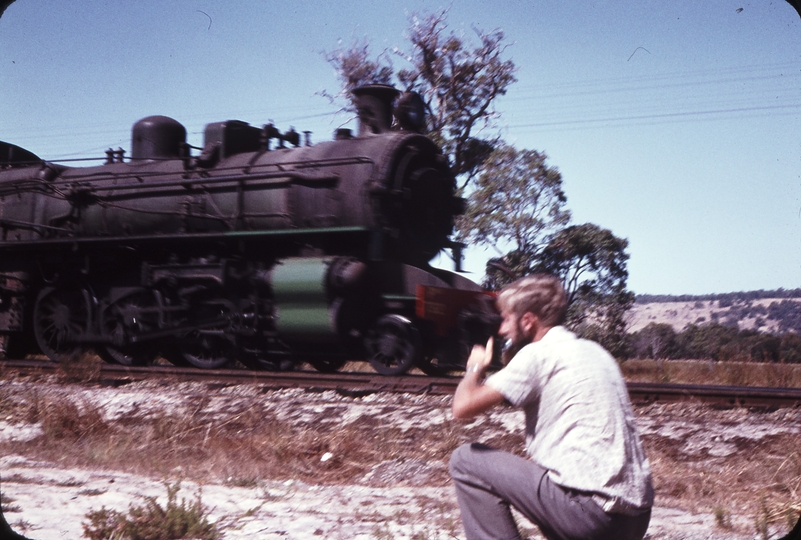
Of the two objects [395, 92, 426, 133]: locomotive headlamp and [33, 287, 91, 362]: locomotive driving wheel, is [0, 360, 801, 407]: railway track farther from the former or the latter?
[395, 92, 426, 133]: locomotive headlamp

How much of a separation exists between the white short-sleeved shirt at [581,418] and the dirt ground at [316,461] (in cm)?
116

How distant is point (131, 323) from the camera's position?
10.3 m

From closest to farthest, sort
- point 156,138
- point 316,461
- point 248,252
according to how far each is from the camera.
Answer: point 316,461 < point 248,252 < point 156,138

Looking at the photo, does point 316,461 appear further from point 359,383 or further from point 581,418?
point 581,418

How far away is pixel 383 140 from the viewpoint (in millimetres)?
9289

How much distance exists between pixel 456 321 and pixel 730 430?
3566 mm

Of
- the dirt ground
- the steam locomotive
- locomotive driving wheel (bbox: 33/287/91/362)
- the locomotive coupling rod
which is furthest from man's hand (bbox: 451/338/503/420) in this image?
locomotive driving wheel (bbox: 33/287/91/362)

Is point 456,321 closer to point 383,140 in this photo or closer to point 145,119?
point 383,140

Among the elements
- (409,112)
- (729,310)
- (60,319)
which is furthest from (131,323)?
(729,310)

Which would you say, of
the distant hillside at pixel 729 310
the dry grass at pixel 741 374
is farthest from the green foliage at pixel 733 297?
the dry grass at pixel 741 374

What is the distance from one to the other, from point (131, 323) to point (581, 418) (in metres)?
8.85

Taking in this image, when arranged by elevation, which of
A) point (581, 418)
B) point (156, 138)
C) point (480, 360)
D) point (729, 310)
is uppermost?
point (156, 138)

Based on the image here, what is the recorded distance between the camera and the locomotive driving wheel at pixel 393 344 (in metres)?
8.55

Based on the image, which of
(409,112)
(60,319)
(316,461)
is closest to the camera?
(316,461)
